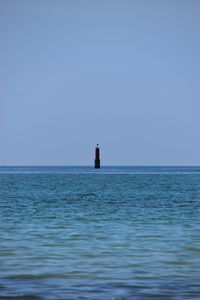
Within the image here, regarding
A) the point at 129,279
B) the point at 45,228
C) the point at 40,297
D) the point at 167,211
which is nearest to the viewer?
the point at 40,297

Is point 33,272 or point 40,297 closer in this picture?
point 40,297

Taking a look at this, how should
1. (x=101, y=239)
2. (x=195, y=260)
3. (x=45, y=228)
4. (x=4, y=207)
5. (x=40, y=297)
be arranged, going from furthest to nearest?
(x=4, y=207), (x=45, y=228), (x=101, y=239), (x=195, y=260), (x=40, y=297)

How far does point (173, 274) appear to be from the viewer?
16.3 meters

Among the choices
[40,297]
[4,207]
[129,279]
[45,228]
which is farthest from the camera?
[4,207]

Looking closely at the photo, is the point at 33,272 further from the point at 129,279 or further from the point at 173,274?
the point at 173,274

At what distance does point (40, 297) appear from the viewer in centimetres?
1362

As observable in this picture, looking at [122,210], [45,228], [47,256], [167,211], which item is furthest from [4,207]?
[47,256]

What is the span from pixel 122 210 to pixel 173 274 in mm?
22479

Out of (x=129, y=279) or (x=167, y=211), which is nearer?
(x=129, y=279)

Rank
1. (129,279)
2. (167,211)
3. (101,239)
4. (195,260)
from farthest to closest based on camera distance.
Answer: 1. (167,211)
2. (101,239)
3. (195,260)
4. (129,279)

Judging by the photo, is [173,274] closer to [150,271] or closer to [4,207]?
[150,271]

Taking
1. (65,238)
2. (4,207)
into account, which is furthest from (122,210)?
(65,238)

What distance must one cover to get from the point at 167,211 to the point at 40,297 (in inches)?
982

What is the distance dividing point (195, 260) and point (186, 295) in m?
4.90
